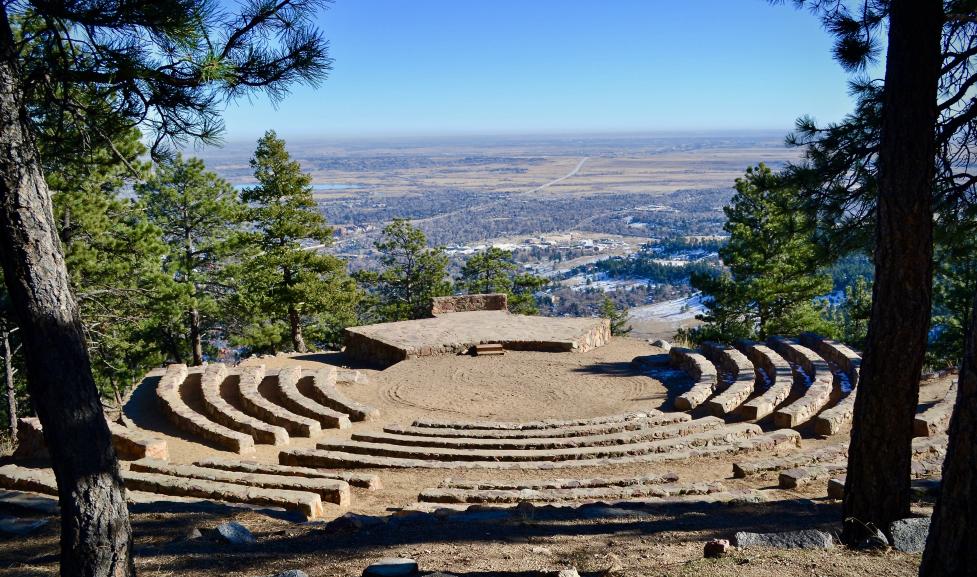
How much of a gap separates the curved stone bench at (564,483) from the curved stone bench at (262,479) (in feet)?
5.02

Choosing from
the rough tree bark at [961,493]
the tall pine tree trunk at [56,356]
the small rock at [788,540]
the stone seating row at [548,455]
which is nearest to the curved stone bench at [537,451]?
the stone seating row at [548,455]

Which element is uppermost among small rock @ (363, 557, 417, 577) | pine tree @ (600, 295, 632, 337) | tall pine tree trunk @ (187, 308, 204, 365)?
small rock @ (363, 557, 417, 577)

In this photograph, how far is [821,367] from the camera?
16.0 m

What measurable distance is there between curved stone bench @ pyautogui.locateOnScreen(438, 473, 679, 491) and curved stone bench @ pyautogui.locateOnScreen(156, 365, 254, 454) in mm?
4334

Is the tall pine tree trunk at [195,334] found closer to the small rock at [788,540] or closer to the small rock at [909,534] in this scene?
the small rock at [788,540]

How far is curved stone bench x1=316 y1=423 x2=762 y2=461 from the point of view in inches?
456

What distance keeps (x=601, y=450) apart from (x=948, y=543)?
25.6 ft

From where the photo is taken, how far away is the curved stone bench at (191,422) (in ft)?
40.4

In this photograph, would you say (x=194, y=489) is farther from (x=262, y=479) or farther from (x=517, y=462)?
(x=517, y=462)

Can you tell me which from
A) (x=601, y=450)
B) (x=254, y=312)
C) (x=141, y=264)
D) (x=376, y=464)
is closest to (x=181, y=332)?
(x=254, y=312)

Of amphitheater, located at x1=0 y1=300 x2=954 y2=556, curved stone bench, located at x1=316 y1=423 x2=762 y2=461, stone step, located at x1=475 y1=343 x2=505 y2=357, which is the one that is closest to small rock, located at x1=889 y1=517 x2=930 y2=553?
amphitheater, located at x1=0 y1=300 x2=954 y2=556

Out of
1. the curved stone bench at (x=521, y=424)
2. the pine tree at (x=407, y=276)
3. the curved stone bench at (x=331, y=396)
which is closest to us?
the curved stone bench at (x=521, y=424)

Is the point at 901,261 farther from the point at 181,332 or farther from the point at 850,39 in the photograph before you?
the point at 181,332

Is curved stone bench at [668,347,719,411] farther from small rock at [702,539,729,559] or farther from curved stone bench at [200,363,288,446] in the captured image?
small rock at [702,539,729,559]
